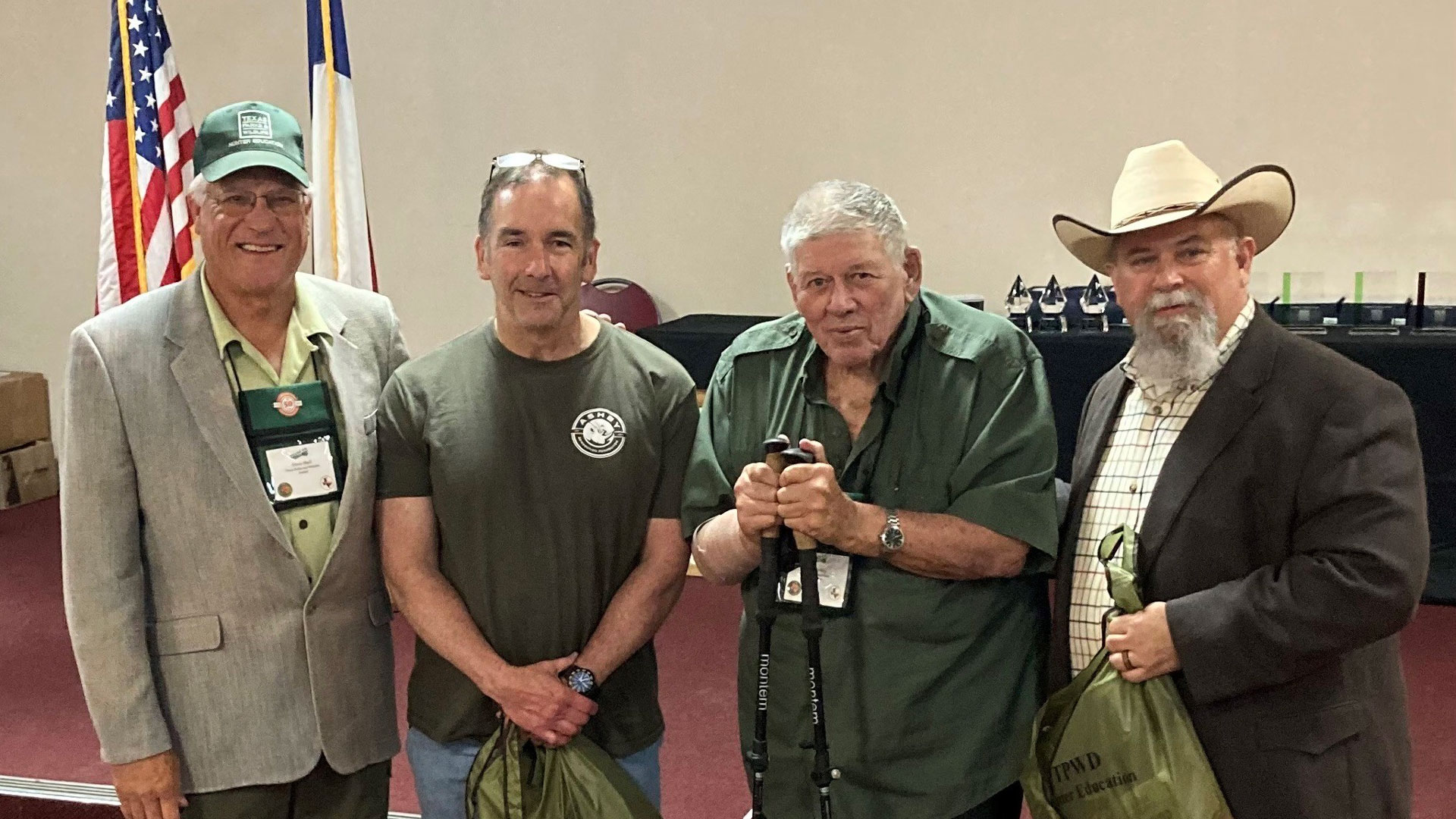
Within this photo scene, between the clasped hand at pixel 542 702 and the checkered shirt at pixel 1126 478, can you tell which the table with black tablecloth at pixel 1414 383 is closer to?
the checkered shirt at pixel 1126 478

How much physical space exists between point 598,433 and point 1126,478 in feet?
2.86

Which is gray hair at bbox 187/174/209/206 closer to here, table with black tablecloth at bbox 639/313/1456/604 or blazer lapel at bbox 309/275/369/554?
blazer lapel at bbox 309/275/369/554

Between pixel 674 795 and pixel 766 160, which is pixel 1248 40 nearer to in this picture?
pixel 766 160

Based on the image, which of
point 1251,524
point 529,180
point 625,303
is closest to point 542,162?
point 529,180

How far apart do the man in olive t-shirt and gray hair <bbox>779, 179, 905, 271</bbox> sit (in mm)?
373

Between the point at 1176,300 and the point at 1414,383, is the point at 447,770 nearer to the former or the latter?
the point at 1176,300

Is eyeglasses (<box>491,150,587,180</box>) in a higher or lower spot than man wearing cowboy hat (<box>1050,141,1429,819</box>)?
higher

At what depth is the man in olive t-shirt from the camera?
2.02 meters

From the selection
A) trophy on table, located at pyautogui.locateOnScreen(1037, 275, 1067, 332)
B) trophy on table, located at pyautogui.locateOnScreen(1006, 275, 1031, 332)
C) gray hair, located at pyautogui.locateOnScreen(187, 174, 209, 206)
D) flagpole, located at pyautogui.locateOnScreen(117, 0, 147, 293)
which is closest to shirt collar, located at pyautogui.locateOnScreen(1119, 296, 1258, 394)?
gray hair, located at pyautogui.locateOnScreen(187, 174, 209, 206)

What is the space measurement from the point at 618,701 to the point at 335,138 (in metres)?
3.01

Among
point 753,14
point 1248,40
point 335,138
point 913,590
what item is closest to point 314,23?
point 335,138

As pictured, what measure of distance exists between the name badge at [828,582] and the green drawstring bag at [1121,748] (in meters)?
0.38

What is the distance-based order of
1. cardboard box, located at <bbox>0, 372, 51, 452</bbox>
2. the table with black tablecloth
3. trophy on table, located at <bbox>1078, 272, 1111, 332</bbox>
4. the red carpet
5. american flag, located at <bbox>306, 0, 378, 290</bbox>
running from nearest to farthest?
the red carpet → american flag, located at <bbox>306, 0, 378, 290</bbox> → the table with black tablecloth → trophy on table, located at <bbox>1078, 272, 1111, 332</bbox> → cardboard box, located at <bbox>0, 372, 51, 452</bbox>

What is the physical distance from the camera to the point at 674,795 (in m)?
3.41
